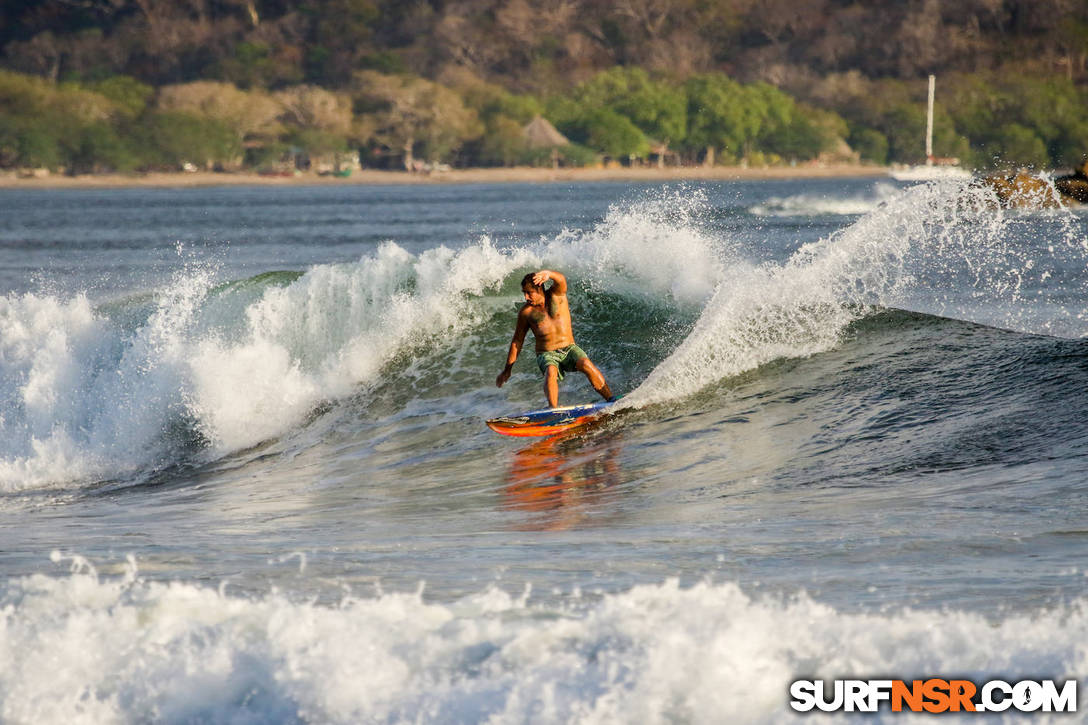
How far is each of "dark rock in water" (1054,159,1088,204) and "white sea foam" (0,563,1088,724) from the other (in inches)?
2011

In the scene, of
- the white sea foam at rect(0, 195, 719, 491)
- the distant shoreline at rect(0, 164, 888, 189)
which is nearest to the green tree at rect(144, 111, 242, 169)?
the distant shoreline at rect(0, 164, 888, 189)

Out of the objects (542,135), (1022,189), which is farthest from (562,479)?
(542,135)

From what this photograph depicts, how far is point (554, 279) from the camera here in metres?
11.3

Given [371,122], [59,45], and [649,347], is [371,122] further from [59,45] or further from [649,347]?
[649,347]

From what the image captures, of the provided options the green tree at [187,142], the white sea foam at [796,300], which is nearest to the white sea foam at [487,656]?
the white sea foam at [796,300]

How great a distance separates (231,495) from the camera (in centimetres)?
1059

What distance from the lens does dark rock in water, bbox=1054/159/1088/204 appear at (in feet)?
172

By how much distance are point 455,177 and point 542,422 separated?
13772cm

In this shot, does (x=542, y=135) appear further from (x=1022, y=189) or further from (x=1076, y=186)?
(x=1022, y=189)

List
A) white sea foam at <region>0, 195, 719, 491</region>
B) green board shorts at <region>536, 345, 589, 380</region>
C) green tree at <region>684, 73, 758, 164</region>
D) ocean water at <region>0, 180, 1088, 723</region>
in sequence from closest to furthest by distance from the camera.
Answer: ocean water at <region>0, 180, 1088, 723</region>
green board shorts at <region>536, 345, 589, 380</region>
white sea foam at <region>0, 195, 719, 491</region>
green tree at <region>684, 73, 758, 164</region>

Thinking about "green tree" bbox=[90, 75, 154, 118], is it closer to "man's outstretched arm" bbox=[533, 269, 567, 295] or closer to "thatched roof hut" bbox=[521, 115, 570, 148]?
"thatched roof hut" bbox=[521, 115, 570, 148]

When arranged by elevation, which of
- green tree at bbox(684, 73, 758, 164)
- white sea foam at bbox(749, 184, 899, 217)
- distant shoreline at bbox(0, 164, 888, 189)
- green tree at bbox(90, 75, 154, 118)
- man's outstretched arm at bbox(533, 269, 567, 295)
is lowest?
white sea foam at bbox(749, 184, 899, 217)

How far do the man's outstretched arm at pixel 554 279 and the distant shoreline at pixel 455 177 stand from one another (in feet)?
434

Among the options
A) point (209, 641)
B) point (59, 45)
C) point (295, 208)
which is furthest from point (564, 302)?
point (59, 45)
